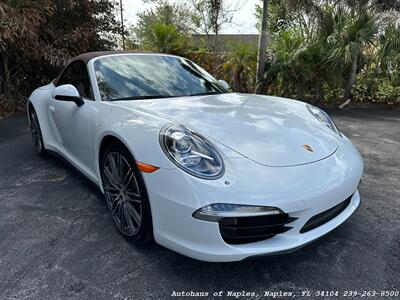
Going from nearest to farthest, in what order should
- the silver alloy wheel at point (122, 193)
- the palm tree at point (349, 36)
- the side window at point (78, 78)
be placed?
the silver alloy wheel at point (122, 193) → the side window at point (78, 78) → the palm tree at point (349, 36)

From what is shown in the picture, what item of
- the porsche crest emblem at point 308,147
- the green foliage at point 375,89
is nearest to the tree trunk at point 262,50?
the green foliage at point 375,89

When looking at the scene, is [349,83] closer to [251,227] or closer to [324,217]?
[324,217]

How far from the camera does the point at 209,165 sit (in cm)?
168

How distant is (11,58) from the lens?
688 cm

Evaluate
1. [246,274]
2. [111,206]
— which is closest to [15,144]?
[111,206]

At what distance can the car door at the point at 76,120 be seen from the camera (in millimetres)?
2486

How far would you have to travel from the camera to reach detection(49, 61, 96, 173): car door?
2.49 m

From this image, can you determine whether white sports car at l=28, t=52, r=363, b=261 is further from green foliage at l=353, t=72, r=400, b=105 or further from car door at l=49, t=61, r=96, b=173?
green foliage at l=353, t=72, r=400, b=105

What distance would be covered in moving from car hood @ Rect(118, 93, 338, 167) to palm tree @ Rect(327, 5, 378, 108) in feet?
15.8

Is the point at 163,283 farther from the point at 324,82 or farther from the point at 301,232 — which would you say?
the point at 324,82

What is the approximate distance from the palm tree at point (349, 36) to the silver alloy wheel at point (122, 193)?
594cm

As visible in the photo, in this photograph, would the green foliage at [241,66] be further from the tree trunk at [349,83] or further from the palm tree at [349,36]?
the tree trunk at [349,83]

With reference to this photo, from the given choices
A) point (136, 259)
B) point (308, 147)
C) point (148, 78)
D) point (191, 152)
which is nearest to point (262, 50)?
point (148, 78)

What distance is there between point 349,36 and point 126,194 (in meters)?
6.45
